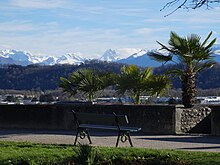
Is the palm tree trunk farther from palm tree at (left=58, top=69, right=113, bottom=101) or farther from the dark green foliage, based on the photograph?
the dark green foliage

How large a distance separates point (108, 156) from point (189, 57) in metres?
10.4

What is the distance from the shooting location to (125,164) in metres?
10.5

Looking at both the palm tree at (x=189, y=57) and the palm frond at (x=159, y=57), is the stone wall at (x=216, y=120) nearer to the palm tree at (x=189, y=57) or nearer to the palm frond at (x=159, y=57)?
the palm tree at (x=189, y=57)

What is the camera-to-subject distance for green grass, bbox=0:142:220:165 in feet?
34.2

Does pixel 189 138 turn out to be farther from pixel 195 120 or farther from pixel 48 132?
pixel 48 132

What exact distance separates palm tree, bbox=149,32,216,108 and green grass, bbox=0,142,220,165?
9129 millimetres

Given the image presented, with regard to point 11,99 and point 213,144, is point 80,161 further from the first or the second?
point 11,99

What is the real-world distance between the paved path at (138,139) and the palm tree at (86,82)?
6.35 metres

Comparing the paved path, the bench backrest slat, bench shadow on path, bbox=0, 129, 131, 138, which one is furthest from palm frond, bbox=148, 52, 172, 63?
the bench backrest slat

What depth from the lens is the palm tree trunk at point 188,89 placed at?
20.6 meters

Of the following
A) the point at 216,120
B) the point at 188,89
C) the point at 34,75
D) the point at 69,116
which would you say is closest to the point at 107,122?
the point at 216,120

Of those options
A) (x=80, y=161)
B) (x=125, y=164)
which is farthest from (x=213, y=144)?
(x=80, y=161)

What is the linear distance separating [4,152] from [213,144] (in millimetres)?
5556

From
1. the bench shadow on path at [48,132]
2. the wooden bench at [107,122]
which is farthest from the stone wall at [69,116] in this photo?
the wooden bench at [107,122]
